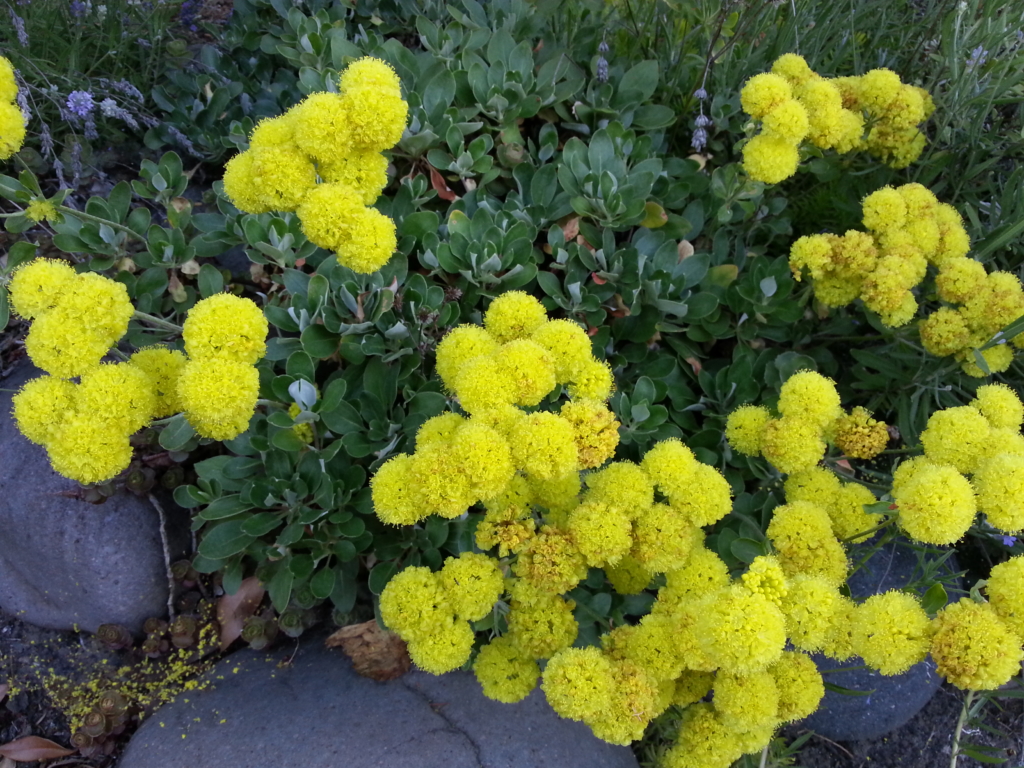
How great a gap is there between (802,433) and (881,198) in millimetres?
1015

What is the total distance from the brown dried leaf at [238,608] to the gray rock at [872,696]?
217 cm

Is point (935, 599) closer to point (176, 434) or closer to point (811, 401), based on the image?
point (811, 401)

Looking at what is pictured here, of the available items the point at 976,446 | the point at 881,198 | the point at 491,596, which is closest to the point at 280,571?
the point at 491,596

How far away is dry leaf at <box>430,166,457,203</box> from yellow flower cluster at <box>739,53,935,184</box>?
1.20 m

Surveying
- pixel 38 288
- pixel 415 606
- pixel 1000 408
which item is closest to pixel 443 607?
pixel 415 606

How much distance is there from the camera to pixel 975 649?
1759mm

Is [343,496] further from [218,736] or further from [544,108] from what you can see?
[544,108]

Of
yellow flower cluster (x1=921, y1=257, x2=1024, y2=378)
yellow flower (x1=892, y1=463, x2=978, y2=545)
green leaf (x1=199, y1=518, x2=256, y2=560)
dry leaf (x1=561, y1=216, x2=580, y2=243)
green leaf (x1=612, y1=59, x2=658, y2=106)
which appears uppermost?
green leaf (x1=612, y1=59, x2=658, y2=106)

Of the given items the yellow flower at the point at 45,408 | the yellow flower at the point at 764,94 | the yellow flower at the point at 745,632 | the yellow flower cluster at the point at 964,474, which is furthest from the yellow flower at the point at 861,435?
the yellow flower at the point at 45,408

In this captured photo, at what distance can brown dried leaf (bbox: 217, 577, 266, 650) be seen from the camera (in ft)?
9.03

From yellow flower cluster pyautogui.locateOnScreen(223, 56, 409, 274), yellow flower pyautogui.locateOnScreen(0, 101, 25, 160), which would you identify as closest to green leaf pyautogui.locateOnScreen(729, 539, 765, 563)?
yellow flower cluster pyautogui.locateOnScreen(223, 56, 409, 274)

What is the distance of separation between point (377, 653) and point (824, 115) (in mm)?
2550

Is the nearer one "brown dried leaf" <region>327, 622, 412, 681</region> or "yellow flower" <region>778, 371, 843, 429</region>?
"yellow flower" <region>778, 371, 843, 429</region>

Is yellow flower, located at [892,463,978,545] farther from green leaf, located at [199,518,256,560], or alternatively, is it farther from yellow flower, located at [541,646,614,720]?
green leaf, located at [199,518,256,560]
